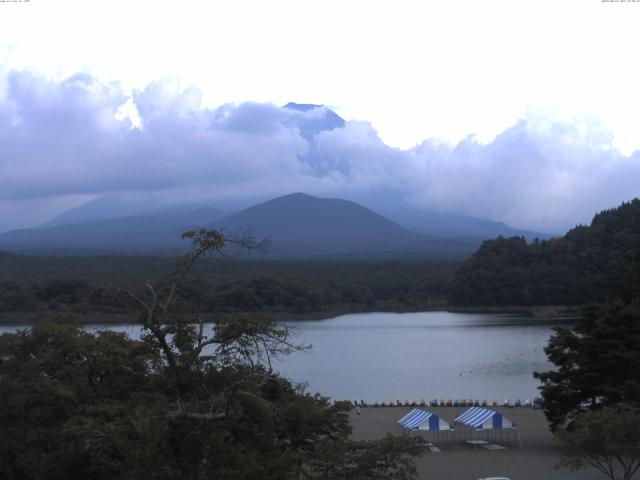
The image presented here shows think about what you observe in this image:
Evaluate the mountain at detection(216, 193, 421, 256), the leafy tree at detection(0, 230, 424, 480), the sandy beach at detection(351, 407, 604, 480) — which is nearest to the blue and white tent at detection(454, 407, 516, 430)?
the sandy beach at detection(351, 407, 604, 480)

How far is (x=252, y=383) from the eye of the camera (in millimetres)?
6180

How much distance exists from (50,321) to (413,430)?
743 cm

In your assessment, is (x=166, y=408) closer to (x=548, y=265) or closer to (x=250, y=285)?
(x=250, y=285)

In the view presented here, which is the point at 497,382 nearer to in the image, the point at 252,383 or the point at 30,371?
the point at 30,371

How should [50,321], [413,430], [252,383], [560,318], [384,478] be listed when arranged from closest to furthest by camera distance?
[252,383], [384,478], [50,321], [413,430], [560,318]

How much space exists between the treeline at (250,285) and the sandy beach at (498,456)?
66.1 feet

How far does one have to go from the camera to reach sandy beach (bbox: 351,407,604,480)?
41.0ft

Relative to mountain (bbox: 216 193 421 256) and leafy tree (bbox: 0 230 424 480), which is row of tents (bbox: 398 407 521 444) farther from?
mountain (bbox: 216 193 421 256)

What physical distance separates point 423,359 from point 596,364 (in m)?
17.2

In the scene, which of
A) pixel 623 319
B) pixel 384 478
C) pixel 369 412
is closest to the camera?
pixel 384 478

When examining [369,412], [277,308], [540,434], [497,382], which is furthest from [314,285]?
[540,434]

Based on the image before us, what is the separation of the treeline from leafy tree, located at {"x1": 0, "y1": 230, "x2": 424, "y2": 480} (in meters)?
27.5

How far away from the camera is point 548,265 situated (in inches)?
2158

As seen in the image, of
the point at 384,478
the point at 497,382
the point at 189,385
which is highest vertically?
the point at 189,385
